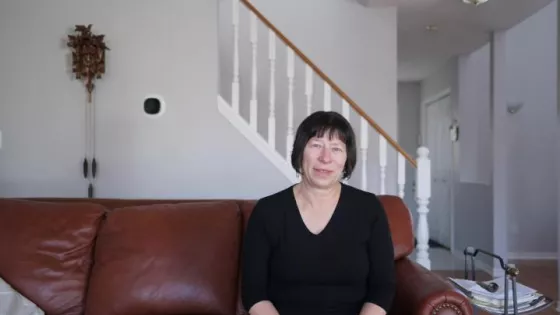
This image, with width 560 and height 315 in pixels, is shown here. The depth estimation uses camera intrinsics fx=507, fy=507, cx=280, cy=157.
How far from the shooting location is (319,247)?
1.64 meters

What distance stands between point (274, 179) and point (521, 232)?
12.5 ft

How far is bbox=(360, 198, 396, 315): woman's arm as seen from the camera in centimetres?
164

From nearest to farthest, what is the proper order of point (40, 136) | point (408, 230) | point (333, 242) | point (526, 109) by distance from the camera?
1. point (333, 242)
2. point (408, 230)
3. point (40, 136)
4. point (526, 109)

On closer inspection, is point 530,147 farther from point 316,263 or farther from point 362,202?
point 316,263

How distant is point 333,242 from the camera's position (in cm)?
165

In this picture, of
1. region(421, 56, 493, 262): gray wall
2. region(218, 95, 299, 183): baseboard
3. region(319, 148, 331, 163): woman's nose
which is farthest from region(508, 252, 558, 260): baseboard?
region(319, 148, 331, 163): woman's nose

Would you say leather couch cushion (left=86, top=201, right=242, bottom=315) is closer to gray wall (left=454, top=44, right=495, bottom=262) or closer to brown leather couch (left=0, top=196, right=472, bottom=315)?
brown leather couch (left=0, top=196, right=472, bottom=315)

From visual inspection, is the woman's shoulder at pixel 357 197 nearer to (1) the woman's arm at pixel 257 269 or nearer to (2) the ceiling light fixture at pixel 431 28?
(1) the woman's arm at pixel 257 269

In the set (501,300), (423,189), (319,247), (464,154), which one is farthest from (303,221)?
(464,154)

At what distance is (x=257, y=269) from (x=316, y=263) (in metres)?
0.19

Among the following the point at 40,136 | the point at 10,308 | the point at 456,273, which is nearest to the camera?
the point at 10,308

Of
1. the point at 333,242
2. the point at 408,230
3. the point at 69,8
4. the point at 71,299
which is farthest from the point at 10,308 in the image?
the point at 69,8

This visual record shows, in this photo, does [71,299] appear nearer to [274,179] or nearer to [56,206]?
[56,206]

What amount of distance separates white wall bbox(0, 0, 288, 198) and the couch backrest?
1.15 m
